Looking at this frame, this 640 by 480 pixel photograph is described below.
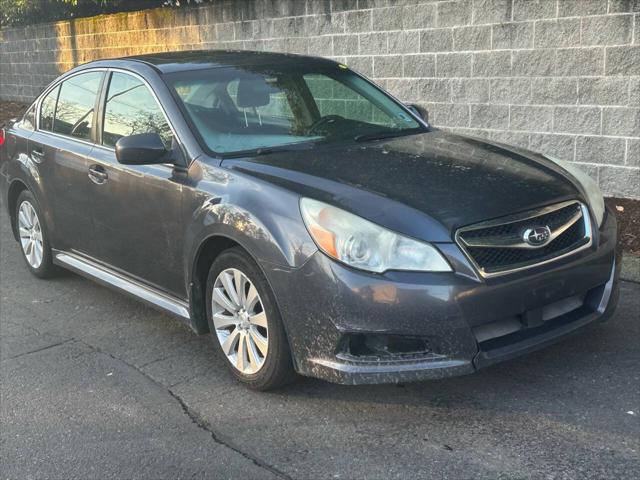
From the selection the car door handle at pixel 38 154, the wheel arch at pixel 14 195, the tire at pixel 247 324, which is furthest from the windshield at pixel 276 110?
the wheel arch at pixel 14 195

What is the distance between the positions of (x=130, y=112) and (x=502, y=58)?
4102 millimetres

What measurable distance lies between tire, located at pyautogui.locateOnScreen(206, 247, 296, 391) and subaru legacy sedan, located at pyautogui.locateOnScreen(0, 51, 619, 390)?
1 centimetres

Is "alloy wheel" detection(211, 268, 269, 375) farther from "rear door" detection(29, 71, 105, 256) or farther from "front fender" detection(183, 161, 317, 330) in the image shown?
"rear door" detection(29, 71, 105, 256)

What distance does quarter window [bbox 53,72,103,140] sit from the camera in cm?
543

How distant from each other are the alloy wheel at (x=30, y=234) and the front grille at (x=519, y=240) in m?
3.77

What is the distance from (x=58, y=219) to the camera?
574cm

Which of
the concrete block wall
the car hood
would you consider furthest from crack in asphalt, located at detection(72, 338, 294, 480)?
the concrete block wall

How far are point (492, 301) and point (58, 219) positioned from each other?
3.45 meters

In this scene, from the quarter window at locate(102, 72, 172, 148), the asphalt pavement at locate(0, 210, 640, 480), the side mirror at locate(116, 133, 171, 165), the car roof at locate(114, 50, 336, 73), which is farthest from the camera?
the car roof at locate(114, 50, 336, 73)

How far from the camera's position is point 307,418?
3.84 metres

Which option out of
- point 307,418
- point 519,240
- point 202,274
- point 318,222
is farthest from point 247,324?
point 519,240

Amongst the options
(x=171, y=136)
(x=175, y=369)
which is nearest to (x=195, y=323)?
(x=175, y=369)

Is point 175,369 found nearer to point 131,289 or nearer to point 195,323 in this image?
point 195,323

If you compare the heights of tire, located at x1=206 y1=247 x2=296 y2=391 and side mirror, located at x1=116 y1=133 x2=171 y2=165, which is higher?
side mirror, located at x1=116 y1=133 x2=171 y2=165
